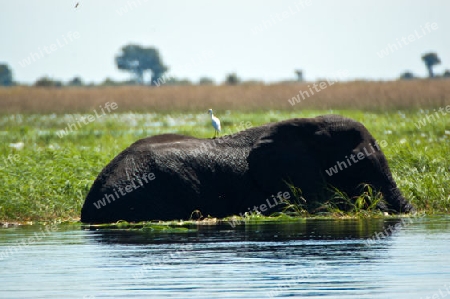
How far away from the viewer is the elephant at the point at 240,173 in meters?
17.1

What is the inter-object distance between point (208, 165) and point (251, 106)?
24.4 metres

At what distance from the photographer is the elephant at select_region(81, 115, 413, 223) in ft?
56.0

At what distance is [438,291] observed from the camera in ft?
34.9

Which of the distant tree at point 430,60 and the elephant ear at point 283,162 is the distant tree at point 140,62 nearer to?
the distant tree at point 430,60

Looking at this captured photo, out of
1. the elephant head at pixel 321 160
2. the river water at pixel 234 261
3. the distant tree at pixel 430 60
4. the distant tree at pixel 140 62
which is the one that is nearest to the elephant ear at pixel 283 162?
the elephant head at pixel 321 160

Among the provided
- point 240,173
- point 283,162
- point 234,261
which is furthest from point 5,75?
point 234,261

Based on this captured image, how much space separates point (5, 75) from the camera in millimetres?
113438

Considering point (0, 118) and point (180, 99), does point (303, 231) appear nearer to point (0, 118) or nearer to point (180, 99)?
point (0, 118)

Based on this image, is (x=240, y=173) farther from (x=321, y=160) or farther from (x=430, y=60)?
(x=430, y=60)

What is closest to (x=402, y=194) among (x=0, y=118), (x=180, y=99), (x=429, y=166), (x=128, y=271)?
(x=429, y=166)

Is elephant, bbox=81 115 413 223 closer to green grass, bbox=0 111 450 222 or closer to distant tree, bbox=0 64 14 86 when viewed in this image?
green grass, bbox=0 111 450 222

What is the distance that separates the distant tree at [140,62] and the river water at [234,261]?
95302mm

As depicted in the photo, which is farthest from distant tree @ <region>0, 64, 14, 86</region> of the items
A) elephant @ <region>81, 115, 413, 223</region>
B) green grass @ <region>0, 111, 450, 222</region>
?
elephant @ <region>81, 115, 413, 223</region>

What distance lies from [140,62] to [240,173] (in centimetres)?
9460
